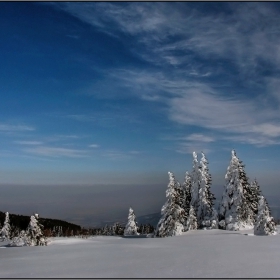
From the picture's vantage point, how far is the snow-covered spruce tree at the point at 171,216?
49656mm

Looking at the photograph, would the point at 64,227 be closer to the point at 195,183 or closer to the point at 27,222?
the point at 27,222

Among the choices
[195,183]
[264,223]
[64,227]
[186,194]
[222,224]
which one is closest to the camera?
[264,223]

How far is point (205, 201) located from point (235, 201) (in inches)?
217

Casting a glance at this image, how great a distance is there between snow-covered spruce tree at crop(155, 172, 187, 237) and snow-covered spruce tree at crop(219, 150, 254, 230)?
6.91m

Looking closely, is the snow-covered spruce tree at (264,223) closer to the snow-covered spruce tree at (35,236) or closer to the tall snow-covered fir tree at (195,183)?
the tall snow-covered fir tree at (195,183)

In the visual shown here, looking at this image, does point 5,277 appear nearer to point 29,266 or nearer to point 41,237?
point 29,266

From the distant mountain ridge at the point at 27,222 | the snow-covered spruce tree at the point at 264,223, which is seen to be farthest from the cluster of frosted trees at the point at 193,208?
the distant mountain ridge at the point at 27,222

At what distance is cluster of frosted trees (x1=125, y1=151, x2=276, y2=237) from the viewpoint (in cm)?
4903

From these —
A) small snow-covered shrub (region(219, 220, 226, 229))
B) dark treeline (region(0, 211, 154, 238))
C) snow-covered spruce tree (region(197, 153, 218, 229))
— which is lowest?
dark treeline (region(0, 211, 154, 238))

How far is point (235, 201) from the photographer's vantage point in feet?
163

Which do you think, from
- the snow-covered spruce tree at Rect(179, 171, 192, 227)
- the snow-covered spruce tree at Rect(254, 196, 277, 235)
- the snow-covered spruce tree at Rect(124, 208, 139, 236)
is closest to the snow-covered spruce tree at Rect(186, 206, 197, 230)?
the snow-covered spruce tree at Rect(179, 171, 192, 227)

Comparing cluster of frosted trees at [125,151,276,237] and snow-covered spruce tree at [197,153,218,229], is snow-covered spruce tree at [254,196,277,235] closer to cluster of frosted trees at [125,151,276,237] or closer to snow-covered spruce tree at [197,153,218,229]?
cluster of frosted trees at [125,151,276,237]

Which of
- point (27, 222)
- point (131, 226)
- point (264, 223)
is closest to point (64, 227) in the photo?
point (27, 222)

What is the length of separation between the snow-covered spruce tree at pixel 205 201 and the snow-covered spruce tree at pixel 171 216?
10.6 ft
